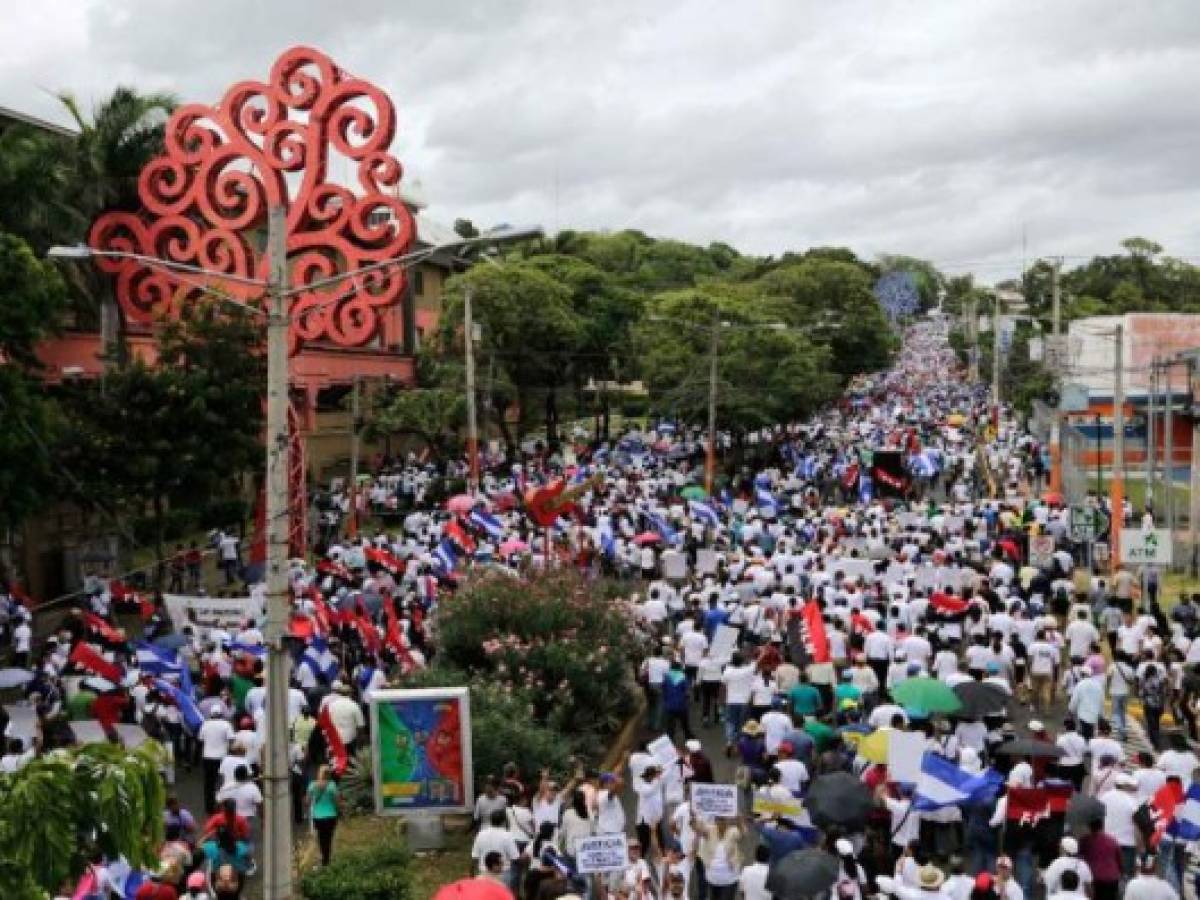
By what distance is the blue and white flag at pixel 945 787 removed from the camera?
11.4 metres

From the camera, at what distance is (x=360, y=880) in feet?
36.0

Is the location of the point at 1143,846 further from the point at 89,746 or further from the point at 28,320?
the point at 28,320

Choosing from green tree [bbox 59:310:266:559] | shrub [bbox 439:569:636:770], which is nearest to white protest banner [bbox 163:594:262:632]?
shrub [bbox 439:569:636:770]

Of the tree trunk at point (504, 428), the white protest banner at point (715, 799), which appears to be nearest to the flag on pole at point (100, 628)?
the white protest banner at point (715, 799)

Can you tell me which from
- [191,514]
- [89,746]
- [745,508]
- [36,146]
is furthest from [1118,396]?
[89,746]

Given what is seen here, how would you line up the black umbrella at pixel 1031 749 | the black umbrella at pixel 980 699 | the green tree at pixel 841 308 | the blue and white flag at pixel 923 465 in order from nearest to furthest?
the black umbrella at pixel 1031 749, the black umbrella at pixel 980 699, the blue and white flag at pixel 923 465, the green tree at pixel 841 308

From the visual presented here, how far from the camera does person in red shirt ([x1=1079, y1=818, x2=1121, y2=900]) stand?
1045 cm

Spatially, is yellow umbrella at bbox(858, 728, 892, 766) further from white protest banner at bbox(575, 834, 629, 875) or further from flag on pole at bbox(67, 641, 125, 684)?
flag on pole at bbox(67, 641, 125, 684)

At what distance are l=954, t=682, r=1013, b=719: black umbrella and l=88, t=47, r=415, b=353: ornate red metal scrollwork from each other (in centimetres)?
1202

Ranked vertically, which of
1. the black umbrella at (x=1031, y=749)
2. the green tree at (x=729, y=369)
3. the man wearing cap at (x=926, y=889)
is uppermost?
the green tree at (x=729, y=369)

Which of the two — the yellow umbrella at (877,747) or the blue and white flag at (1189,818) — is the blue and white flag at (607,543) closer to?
the yellow umbrella at (877,747)

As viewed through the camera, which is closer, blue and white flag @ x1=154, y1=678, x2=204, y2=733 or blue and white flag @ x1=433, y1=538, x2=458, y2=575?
blue and white flag @ x1=154, y1=678, x2=204, y2=733

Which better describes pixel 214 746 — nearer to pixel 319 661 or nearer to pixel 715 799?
pixel 319 661

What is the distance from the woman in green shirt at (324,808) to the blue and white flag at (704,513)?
668 inches
